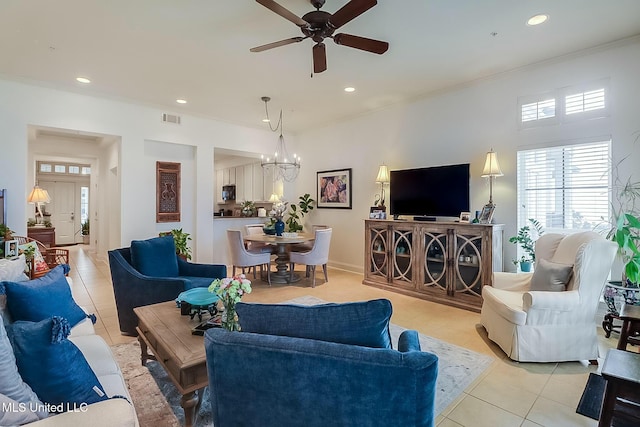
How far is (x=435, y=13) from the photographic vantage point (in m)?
2.72

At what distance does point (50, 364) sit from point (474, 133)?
4.73 metres

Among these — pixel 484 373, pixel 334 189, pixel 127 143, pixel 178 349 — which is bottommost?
pixel 484 373

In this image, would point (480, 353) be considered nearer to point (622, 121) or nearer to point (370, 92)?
point (622, 121)

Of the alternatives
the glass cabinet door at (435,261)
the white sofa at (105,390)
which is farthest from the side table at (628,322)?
the white sofa at (105,390)

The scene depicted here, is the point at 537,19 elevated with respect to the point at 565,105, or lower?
elevated

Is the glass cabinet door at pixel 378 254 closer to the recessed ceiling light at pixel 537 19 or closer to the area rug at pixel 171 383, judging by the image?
the area rug at pixel 171 383

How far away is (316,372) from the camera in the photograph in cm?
101

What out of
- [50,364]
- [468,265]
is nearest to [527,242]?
[468,265]

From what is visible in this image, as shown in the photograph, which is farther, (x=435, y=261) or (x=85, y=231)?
(x=85, y=231)

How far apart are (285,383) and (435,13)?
311cm

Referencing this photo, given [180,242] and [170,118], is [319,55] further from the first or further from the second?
[180,242]

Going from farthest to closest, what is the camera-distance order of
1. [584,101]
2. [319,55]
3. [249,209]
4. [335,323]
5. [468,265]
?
[249,209], [468,265], [584,101], [319,55], [335,323]

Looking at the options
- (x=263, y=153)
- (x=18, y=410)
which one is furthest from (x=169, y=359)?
(x=263, y=153)

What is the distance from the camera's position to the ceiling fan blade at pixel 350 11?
2162mm
